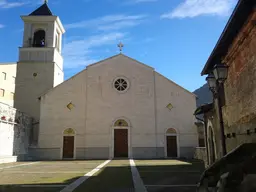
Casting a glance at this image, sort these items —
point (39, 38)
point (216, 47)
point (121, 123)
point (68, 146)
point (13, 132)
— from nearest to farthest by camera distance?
1. point (216, 47)
2. point (13, 132)
3. point (68, 146)
4. point (121, 123)
5. point (39, 38)

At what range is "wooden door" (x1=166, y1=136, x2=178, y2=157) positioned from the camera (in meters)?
25.4

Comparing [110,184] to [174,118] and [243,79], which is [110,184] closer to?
[243,79]

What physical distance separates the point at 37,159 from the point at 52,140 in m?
2.19

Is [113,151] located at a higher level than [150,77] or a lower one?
lower

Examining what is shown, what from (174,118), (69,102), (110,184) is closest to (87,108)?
(69,102)

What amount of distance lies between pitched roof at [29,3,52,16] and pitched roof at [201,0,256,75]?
2771 centimetres

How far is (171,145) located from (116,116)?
6.14 m

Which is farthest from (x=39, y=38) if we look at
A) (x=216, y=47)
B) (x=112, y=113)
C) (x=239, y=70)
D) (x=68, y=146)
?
(x=239, y=70)

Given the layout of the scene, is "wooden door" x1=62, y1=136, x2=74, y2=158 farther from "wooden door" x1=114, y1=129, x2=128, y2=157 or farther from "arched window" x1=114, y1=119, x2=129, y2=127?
"arched window" x1=114, y1=119, x2=129, y2=127

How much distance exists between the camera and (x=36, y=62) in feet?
99.7

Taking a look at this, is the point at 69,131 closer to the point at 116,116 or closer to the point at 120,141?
the point at 116,116

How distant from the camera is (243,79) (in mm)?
7270

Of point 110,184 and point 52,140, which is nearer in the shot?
point 110,184

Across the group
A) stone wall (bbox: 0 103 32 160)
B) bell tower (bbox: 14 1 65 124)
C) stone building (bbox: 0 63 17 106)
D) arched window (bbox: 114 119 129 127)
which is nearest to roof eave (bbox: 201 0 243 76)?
arched window (bbox: 114 119 129 127)
